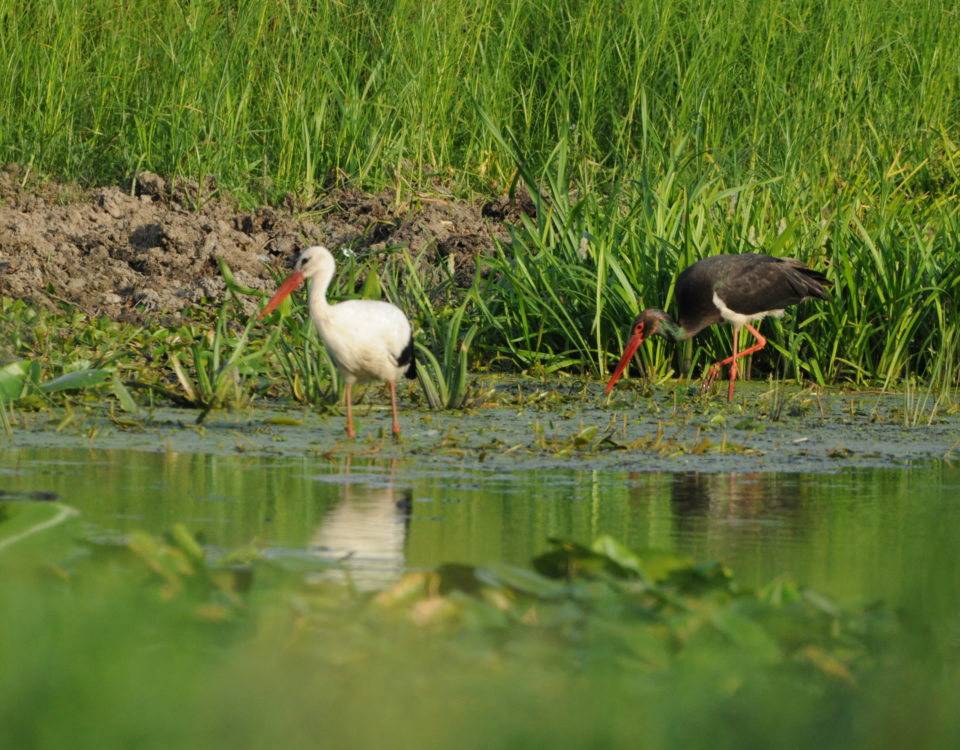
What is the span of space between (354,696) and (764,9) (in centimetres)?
995

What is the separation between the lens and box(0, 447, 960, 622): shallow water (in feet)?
14.6

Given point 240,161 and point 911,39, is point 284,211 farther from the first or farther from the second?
point 911,39

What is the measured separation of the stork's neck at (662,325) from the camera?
8672 millimetres

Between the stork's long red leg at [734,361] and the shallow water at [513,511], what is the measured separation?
2.13m

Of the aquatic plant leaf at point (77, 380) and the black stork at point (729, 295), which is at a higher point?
the black stork at point (729, 295)

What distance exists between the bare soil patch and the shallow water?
3.73 meters

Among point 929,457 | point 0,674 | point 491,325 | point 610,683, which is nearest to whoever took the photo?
point 0,674

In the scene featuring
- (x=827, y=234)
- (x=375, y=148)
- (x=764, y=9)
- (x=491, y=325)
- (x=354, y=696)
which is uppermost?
(x=764, y=9)

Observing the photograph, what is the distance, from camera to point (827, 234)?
9.88m

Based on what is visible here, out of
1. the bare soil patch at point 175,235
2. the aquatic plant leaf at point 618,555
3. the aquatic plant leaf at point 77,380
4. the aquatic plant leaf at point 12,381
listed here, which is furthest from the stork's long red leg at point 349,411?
the aquatic plant leaf at point 618,555

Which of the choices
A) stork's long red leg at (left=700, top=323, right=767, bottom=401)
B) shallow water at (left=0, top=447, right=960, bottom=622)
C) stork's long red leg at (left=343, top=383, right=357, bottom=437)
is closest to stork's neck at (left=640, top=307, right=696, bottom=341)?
stork's long red leg at (left=700, top=323, right=767, bottom=401)

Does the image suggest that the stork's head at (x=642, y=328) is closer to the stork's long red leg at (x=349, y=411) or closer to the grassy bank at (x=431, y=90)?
the stork's long red leg at (x=349, y=411)

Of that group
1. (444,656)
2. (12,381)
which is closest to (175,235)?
(12,381)

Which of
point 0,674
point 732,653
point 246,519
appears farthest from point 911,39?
point 0,674
